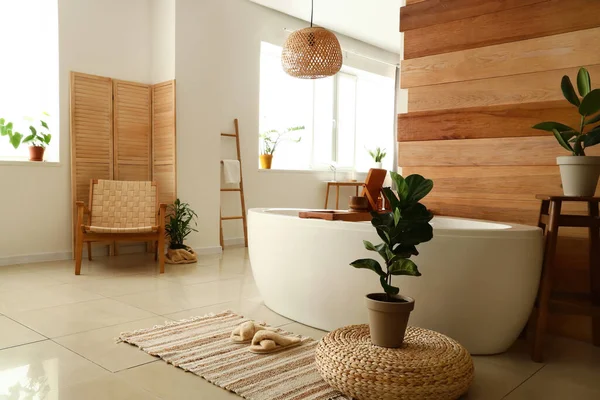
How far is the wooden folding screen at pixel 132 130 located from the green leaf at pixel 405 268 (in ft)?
12.1

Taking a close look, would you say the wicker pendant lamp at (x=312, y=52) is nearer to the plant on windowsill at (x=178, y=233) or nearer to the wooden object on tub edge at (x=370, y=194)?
the wooden object on tub edge at (x=370, y=194)

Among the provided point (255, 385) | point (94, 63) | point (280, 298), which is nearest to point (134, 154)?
point (94, 63)

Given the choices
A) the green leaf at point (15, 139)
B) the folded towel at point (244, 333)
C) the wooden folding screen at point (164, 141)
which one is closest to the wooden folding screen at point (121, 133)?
the wooden folding screen at point (164, 141)

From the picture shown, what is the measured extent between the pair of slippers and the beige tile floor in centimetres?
28

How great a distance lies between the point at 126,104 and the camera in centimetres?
501

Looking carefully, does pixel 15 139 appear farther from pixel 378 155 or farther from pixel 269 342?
pixel 378 155

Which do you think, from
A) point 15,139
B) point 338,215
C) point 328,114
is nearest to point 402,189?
point 338,215

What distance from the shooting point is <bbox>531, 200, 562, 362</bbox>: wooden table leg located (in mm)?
2326

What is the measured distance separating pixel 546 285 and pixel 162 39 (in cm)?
421

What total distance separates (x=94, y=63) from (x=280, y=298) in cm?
324

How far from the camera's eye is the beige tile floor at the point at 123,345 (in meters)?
1.94

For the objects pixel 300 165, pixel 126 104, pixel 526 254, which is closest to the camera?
pixel 526 254

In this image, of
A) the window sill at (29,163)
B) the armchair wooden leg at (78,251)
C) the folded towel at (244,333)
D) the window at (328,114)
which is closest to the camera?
the folded towel at (244,333)

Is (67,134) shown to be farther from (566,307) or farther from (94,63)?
(566,307)
